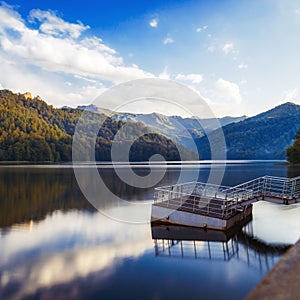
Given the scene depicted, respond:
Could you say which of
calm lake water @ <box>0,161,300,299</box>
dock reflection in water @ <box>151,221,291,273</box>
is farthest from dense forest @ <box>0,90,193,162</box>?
dock reflection in water @ <box>151,221,291,273</box>

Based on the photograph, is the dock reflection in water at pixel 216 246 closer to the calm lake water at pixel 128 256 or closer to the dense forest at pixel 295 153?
the calm lake water at pixel 128 256

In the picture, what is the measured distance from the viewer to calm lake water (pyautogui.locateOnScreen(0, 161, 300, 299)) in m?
10.0

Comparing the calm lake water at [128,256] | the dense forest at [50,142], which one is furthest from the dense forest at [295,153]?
the dense forest at [50,142]

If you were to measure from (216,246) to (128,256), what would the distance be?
13.4ft

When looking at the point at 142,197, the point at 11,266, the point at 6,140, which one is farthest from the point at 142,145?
the point at 11,266

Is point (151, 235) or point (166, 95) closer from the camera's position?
point (151, 235)

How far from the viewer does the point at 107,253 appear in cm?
1398

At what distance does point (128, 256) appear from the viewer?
44.4 ft

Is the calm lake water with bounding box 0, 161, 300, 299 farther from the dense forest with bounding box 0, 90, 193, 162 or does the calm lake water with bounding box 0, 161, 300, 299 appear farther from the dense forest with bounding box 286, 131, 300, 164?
the dense forest with bounding box 0, 90, 193, 162

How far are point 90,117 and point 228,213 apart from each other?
185371 mm

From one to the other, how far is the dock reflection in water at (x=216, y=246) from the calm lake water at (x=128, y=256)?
0.04m

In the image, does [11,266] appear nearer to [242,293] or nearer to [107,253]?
[107,253]

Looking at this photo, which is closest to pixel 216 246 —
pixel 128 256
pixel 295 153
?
pixel 128 256

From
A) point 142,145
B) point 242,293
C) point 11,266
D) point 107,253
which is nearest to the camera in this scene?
point 242,293
